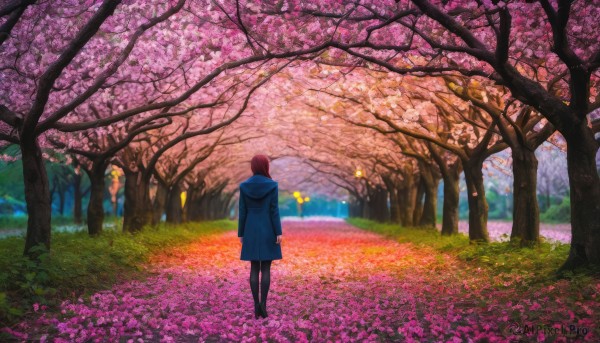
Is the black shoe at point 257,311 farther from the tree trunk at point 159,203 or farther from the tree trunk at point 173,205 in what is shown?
the tree trunk at point 173,205

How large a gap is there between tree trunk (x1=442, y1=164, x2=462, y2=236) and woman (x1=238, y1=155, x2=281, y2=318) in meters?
13.9

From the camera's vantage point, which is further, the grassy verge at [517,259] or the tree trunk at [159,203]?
the tree trunk at [159,203]

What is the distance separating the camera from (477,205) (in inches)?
727

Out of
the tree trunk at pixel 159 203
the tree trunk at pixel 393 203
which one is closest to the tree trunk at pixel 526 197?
the tree trunk at pixel 159 203

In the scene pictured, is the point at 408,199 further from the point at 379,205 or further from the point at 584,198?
the point at 584,198

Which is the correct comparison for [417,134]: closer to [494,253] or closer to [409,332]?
[494,253]

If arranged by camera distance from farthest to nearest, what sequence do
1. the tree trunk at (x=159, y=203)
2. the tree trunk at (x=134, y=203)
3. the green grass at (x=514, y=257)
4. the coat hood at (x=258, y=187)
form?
the tree trunk at (x=159, y=203) < the tree trunk at (x=134, y=203) < the green grass at (x=514, y=257) < the coat hood at (x=258, y=187)

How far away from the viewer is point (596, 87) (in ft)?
43.2

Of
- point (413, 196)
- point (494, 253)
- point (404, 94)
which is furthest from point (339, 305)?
point (413, 196)

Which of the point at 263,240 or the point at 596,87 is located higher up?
the point at 596,87

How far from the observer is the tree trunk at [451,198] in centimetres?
2112

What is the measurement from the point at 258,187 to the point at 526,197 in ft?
30.4

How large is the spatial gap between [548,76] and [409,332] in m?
9.24

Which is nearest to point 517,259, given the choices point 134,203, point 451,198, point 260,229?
point 260,229
